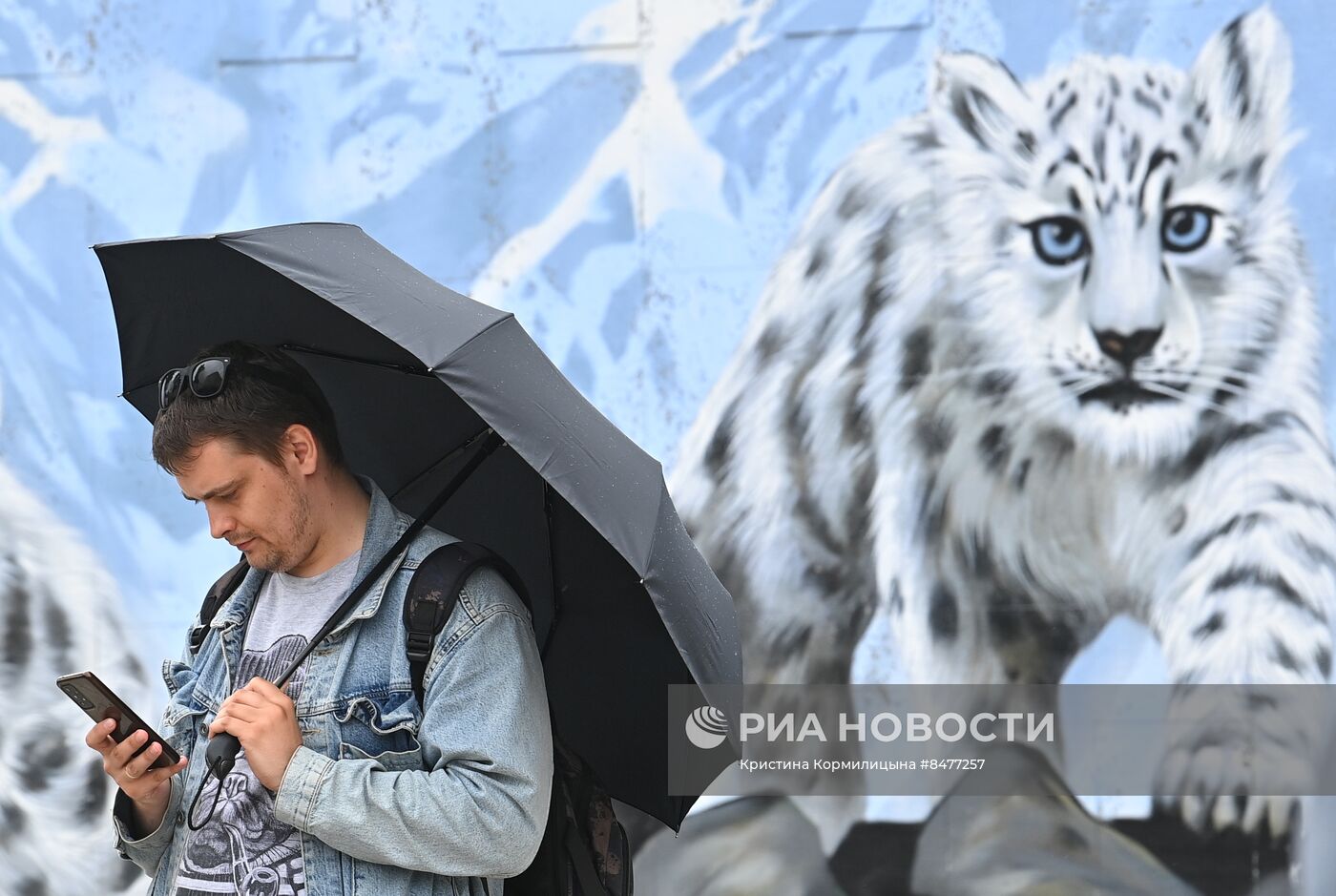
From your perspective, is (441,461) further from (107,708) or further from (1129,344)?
(1129,344)

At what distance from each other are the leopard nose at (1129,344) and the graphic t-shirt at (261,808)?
2.63 meters

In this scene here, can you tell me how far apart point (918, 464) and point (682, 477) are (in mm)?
673

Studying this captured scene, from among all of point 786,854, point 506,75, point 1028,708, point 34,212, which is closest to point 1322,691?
point 1028,708

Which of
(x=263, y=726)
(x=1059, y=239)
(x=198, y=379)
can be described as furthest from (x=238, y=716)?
(x=1059, y=239)

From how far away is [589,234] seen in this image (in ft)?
12.8

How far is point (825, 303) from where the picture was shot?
3883mm

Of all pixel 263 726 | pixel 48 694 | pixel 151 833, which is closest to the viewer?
pixel 263 726

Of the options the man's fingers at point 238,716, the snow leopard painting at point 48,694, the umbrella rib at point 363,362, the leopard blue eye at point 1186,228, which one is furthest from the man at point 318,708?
the leopard blue eye at point 1186,228

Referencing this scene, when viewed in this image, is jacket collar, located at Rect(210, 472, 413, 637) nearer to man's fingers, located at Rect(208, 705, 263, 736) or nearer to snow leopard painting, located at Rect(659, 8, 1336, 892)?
man's fingers, located at Rect(208, 705, 263, 736)

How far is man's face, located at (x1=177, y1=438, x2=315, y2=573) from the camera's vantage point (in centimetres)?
170

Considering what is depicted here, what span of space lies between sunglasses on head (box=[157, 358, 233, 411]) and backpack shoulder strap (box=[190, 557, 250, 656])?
0.86 ft

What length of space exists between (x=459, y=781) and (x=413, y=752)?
0.09 m

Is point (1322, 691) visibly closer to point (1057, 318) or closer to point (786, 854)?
point (1057, 318)

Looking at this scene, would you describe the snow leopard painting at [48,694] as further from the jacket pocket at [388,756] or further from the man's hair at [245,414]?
the jacket pocket at [388,756]
